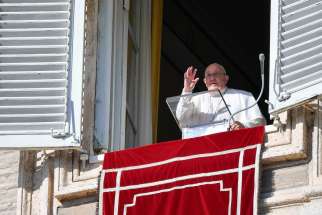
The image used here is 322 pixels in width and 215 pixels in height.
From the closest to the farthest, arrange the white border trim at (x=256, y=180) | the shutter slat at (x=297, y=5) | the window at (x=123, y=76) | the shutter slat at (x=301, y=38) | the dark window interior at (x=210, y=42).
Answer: the white border trim at (x=256, y=180)
the shutter slat at (x=301, y=38)
the shutter slat at (x=297, y=5)
the window at (x=123, y=76)
the dark window interior at (x=210, y=42)

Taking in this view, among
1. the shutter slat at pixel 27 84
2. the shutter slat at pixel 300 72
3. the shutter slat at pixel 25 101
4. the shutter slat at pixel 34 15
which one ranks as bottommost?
the shutter slat at pixel 25 101

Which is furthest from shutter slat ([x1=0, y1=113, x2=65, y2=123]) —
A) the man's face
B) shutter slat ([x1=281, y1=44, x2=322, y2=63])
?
shutter slat ([x1=281, y1=44, x2=322, y2=63])

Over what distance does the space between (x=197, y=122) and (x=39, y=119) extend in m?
0.99

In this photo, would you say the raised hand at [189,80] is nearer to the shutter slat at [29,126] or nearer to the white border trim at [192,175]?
the white border trim at [192,175]

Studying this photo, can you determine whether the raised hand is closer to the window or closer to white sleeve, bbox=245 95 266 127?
white sleeve, bbox=245 95 266 127

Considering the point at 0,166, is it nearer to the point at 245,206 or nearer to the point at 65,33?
the point at 65,33

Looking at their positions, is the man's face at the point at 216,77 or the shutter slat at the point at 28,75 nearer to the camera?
the shutter slat at the point at 28,75

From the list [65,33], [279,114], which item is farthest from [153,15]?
[279,114]

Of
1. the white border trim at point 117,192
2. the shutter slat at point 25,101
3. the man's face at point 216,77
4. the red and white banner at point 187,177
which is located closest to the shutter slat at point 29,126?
the shutter slat at point 25,101

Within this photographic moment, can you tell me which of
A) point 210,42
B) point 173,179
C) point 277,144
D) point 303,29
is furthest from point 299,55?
point 210,42

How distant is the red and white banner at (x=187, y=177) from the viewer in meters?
11.7

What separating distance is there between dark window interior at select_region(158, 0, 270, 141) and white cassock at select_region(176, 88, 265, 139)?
3863mm

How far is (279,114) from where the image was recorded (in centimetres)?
1184

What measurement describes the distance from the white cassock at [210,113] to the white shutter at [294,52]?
460mm
